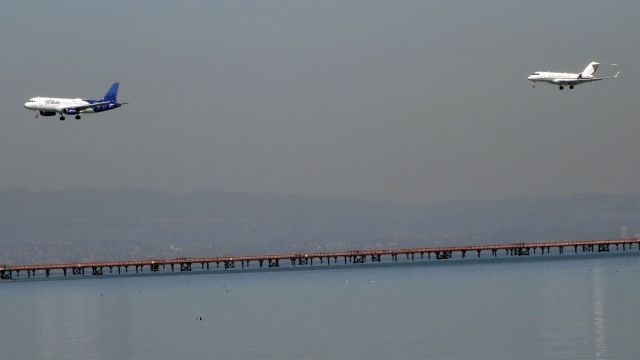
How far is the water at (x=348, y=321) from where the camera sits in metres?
81.5

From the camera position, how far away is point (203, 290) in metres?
164

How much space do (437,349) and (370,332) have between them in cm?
1290

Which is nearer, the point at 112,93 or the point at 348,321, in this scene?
the point at 348,321

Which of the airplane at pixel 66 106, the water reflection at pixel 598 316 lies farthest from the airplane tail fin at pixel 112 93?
the water reflection at pixel 598 316

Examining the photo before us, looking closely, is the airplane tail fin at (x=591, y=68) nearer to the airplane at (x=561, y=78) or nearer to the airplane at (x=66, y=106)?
the airplane at (x=561, y=78)

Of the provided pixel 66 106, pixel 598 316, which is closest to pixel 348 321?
pixel 598 316

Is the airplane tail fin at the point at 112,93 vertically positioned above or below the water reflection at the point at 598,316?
above

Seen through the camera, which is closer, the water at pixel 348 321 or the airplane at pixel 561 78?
the water at pixel 348 321

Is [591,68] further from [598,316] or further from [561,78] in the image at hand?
[598,316]

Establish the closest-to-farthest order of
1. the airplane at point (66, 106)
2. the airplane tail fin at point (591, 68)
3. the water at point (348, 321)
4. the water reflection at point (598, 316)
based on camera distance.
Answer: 1. the water reflection at point (598, 316)
2. the water at point (348, 321)
3. the airplane at point (66, 106)
4. the airplane tail fin at point (591, 68)

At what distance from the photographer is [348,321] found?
102 metres

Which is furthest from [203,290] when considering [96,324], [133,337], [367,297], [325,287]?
[133,337]

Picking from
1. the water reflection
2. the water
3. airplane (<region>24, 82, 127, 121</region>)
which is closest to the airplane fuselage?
airplane (<region>24, 82, 127, 121</region>)

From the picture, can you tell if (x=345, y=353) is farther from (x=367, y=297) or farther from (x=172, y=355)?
(x=367, y=297)
